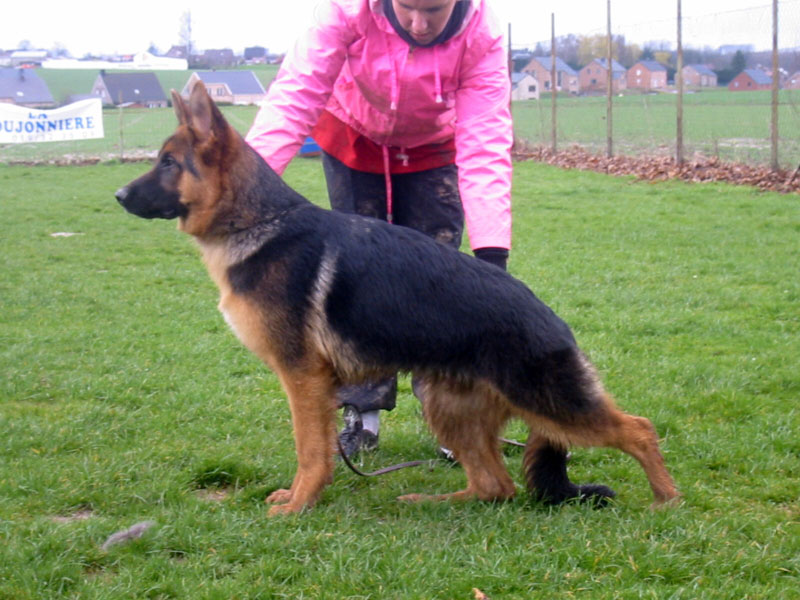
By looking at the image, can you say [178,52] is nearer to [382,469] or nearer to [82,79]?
[82,79]

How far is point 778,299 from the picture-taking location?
784cm

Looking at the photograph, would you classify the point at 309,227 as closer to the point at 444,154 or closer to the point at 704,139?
the point at 444,154

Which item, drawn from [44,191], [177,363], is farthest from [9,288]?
[44,191]

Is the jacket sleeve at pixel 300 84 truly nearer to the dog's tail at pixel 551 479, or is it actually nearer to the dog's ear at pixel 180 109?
the dog's ear at pixel 180 109

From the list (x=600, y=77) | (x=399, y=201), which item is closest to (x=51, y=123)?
(x=600, y=77)

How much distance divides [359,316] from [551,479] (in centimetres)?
117

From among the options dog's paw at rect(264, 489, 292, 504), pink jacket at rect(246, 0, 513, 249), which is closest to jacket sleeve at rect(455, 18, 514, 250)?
pink jacket at rect(246, 0, 513, 249)

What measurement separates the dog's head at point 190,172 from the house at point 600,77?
18.0m

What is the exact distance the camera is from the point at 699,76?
19062mm

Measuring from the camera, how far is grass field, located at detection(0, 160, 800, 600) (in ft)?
10.6

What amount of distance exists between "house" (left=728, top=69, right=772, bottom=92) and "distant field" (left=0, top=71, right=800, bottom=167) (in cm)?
17

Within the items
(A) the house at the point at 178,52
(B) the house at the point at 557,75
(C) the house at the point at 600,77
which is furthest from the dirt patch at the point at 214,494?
(A) the house at the point at 178,52

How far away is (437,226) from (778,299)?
173 inches

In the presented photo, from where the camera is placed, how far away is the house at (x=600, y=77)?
20.9 m
